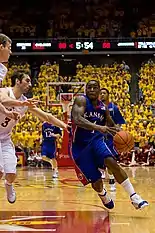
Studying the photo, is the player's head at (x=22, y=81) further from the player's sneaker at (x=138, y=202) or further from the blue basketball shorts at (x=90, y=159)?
the player's sneaker at (x=138, y=202)

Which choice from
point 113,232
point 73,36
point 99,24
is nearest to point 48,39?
point 73,36

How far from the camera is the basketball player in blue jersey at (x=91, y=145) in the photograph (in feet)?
20.4

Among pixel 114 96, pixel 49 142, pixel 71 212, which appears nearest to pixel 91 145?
pixel 71 212

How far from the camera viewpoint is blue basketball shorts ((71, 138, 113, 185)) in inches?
251

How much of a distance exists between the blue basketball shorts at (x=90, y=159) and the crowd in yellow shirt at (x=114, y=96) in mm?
10702

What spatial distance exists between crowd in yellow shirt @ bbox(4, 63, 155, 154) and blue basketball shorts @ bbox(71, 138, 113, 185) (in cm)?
1070

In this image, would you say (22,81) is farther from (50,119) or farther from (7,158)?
(7,158)

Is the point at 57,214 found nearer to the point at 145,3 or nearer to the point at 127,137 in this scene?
the point at 127,137

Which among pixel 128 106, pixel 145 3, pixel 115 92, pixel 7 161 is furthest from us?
pixel 145 3

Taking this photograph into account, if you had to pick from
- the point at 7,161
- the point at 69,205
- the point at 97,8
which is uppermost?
the point at 97,8

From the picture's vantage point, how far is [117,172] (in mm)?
6141

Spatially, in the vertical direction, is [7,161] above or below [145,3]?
below

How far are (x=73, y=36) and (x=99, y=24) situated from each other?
170cm

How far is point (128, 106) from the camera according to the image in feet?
65.0
